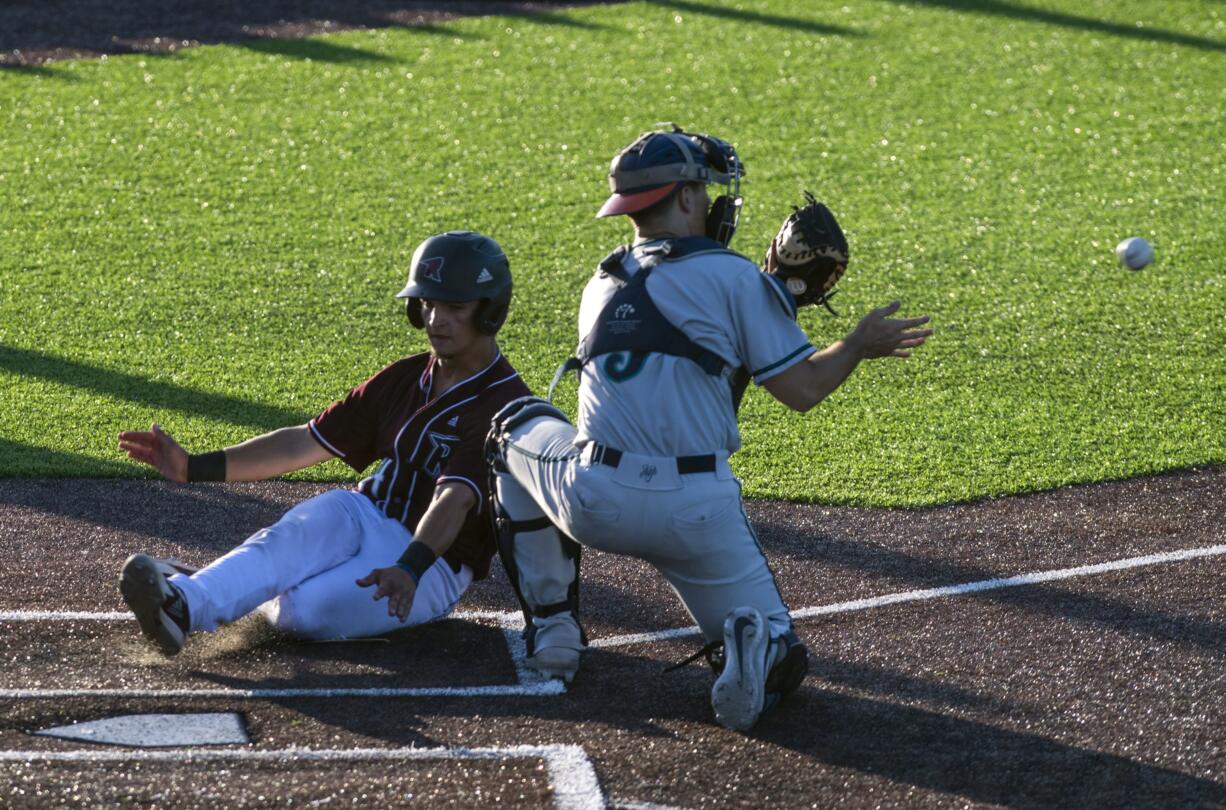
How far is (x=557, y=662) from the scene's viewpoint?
14.3ft

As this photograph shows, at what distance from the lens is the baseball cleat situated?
14.3 ft

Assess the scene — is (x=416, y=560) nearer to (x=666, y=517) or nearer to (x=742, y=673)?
(x=666, y=517)

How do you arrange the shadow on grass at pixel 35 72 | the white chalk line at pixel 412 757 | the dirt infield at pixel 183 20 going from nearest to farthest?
the white chalk line at pixel 412 757
the shadow on grass at pixel 35 72
the dirt infield at pixel 183 20

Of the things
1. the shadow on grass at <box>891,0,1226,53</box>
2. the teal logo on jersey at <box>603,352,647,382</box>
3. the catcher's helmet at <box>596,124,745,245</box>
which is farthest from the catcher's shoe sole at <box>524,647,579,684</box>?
the shadow on grass at <box>891,0,1226,53</box>

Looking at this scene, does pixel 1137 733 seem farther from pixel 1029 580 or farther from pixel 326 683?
pixel 326 683

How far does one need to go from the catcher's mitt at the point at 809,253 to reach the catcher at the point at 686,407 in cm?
47

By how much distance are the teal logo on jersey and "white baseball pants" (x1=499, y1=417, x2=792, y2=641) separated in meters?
0.20

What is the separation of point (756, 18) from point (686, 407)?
9885 millimetres

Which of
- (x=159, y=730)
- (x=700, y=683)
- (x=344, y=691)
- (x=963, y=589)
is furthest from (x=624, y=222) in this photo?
(x=159, y=730)

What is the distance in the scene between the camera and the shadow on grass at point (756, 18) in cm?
1310

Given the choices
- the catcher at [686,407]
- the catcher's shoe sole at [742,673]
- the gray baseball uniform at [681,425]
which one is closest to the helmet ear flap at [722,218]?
the catcher at [686,407]

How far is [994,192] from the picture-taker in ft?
33.1

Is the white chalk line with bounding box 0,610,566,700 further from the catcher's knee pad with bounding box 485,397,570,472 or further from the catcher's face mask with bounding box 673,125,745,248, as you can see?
the catcher's face mask with bounding box 673,125,745,248

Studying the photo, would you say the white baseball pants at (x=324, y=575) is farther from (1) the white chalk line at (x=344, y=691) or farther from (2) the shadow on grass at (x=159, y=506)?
(2) the shadow on grass at (x=159, y=506)
